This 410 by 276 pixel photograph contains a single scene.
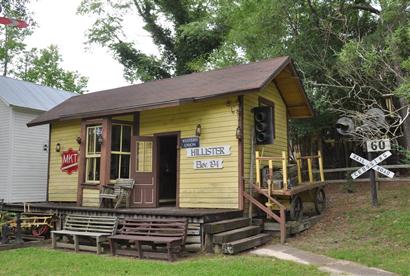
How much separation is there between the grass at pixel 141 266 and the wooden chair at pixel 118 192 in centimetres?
248

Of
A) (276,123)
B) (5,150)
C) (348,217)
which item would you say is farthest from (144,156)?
(5,150)

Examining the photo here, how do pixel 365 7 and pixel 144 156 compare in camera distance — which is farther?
pixel 365 7

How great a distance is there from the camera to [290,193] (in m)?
9.24

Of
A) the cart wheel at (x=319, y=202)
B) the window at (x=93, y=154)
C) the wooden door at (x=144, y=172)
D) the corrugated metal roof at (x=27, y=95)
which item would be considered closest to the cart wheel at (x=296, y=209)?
the cart wheel at (x=319, y=202)

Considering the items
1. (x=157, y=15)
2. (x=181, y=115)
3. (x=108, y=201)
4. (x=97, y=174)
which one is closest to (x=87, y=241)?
(x=108, y=201)

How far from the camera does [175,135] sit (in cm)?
1107

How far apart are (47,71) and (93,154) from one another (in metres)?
28.7

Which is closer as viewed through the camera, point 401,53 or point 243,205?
point 243,205

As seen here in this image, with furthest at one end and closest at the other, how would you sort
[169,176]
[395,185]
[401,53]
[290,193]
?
1. [395,185]
2. [169,176]
3. [401,53]
4. [290,193]

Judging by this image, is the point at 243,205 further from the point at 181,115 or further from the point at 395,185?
the point at 395,185

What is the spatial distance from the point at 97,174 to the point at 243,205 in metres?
4.47

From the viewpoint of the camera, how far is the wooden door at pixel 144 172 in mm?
11070

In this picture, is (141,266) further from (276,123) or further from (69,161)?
(69,161)

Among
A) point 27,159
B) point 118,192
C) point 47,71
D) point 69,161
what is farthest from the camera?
point 47,71
